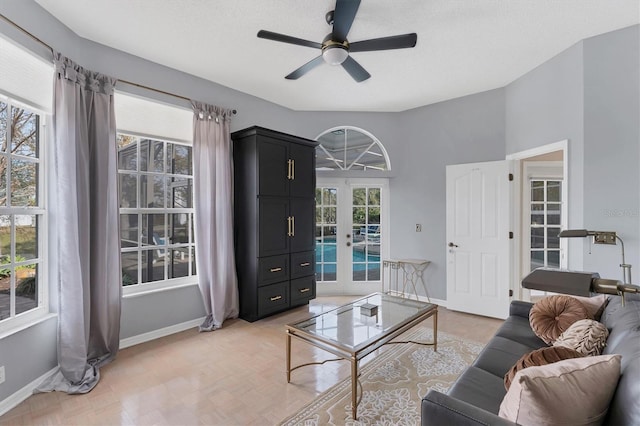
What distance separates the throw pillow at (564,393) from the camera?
40.6 inches

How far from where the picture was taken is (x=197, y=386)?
234 centimetres

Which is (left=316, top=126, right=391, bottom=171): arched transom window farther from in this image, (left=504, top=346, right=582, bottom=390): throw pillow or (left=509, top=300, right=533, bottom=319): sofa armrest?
(left=504, top=346, right=582, bottom=390): throw pillow

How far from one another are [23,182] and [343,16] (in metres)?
2.65

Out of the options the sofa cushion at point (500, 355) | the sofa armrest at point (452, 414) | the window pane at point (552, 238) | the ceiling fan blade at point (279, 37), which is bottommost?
the sofa cushion at point (500, 355)

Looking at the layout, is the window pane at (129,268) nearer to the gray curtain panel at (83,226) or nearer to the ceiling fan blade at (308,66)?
the gray curtain panel at (83,226)

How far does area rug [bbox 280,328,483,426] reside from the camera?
77.2 inches

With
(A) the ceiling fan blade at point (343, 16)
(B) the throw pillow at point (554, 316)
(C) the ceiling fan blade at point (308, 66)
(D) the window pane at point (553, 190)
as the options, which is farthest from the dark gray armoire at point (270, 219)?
(D) the window pane at point (553, 190)

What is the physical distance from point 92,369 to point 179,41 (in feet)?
9.39

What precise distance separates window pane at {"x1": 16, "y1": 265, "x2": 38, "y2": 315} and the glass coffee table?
197 centimetres

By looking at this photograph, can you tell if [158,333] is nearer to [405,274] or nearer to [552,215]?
[405,274]

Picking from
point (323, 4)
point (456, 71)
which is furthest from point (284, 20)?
point (456, 71)

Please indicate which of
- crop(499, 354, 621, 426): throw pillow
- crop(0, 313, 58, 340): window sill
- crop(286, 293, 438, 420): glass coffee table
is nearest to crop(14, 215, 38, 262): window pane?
crop(0, 313, 58, 340): window sill

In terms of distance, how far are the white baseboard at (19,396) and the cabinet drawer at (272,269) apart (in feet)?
6.39

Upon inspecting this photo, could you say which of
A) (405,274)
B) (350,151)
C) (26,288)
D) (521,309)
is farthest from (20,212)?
(405,274)
